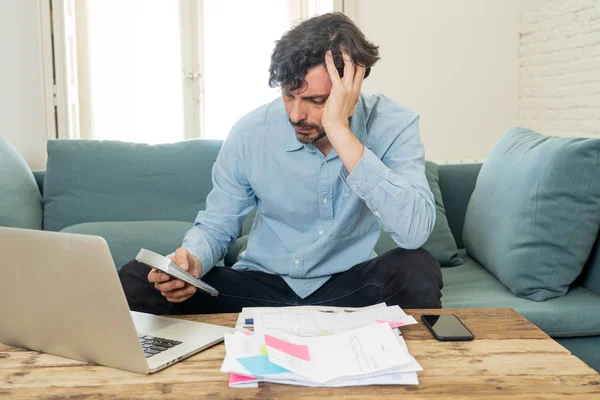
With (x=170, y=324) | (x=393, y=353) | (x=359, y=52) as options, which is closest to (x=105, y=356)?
(x=170, y=324)

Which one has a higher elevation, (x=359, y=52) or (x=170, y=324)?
(x=359, y=52)

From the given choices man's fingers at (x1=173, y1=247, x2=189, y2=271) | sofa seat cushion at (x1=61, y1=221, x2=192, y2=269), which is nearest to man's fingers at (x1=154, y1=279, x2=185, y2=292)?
man's fingers at (x1=173, y1=247, x2=189, y2=271)

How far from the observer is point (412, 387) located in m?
0.95

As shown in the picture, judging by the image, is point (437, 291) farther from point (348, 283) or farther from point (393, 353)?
point (393, 353)

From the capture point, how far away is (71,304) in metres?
0.98

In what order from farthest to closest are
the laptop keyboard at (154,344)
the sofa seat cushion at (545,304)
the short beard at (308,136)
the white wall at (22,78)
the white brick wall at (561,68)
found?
the white wall at (22,78) → the white brick wall at (561,68) → the sofa seat cushion at (545,304) → the short beard at (308,136) → the laptop keyboard at (154,344)

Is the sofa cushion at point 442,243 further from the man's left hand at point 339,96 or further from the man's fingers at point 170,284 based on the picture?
the man's fingers at point 170,284

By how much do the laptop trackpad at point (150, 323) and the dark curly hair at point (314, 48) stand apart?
584 mm

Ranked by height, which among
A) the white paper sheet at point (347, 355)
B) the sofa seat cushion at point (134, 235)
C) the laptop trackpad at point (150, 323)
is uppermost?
the white paper sheet at point (347, 355)

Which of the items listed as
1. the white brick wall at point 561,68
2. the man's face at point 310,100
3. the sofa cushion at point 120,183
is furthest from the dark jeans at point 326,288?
the white brick wall at point 561,68

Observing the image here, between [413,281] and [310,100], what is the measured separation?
475mm

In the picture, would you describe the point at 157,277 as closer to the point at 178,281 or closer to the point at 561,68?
the point at 178,281

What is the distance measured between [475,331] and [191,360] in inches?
20.4

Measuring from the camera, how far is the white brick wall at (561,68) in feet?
9.27
